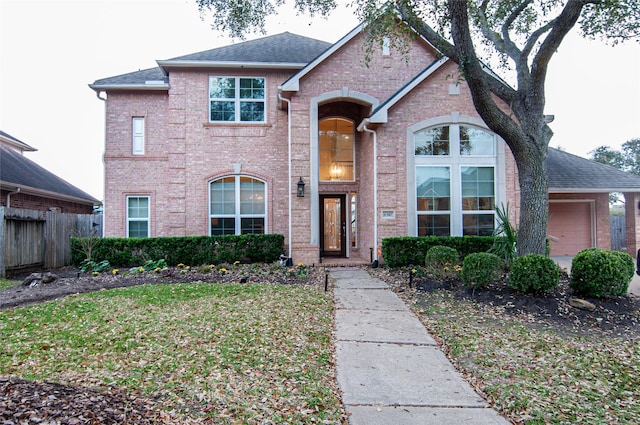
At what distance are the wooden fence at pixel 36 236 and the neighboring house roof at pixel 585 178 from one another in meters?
16.0

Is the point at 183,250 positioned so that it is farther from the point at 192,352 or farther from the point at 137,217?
the point at 192,352

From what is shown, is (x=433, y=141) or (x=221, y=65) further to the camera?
(x=221, y=65)

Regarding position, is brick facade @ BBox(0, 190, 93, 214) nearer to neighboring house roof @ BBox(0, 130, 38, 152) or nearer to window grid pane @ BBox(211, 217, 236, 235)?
neighboring house roof @ BBox(0, 130, 38, 152)

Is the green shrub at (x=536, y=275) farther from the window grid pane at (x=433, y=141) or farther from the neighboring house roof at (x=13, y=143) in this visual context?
the neighboring house roof at (x=13, y=143)

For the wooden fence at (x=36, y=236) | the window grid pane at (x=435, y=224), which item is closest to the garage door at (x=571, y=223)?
the window grid pane at (x=435, y=224)

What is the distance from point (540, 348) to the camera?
4.79 m

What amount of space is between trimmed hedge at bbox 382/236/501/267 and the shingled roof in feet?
21.6

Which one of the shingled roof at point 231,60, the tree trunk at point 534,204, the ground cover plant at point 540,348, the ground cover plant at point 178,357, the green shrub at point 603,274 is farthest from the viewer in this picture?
the shingled roof at point 231,60

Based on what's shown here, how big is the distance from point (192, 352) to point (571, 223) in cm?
1489

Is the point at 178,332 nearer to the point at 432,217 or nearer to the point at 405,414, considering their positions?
the point at 405,414

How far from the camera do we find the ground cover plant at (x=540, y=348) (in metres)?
3.48

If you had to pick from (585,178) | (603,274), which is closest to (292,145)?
(603,274)

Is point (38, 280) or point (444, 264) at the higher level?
point (444, 264)

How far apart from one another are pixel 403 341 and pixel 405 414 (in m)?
1.85
